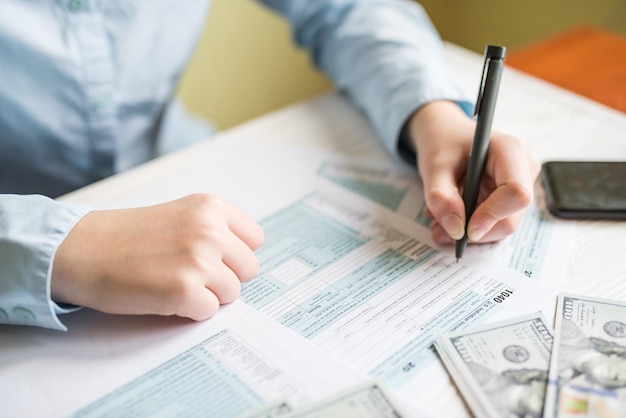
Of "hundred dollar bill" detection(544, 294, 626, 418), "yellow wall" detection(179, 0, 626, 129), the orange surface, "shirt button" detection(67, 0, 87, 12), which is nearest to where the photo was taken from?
"hundred dollar bill" detection(544, 294, 626, 418)

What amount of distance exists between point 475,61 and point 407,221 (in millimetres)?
365

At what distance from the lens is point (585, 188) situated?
61 centimetres

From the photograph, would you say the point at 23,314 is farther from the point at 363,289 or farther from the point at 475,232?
the point at 475,232

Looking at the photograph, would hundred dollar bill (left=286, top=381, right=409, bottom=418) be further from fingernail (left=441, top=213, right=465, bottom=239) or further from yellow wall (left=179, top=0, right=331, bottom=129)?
yellow wall (left=179, top=0, right=331, bottom=129)

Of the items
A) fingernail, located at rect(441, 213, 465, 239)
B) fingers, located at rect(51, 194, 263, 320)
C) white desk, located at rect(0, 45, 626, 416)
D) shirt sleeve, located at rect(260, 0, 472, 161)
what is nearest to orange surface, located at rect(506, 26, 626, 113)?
white desk, located at rect(0, 45, 626, 416)

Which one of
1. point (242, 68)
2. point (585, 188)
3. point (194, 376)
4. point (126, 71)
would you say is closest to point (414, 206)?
point (585, 188)

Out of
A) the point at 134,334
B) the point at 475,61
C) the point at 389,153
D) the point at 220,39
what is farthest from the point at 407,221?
the point at 220,39

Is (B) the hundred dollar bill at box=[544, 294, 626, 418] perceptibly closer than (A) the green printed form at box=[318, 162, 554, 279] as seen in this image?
Yes

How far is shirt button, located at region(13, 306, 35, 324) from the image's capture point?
0.47 meters

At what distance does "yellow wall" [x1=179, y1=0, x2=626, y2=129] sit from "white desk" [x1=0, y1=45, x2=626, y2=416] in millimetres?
724

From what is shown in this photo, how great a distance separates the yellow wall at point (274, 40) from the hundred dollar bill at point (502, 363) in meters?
1.08

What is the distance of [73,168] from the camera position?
0.77m

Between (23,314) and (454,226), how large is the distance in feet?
1.13

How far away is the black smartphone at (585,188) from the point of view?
0.58 m
